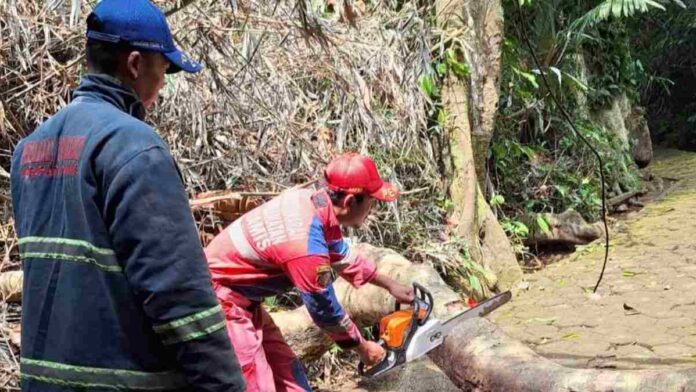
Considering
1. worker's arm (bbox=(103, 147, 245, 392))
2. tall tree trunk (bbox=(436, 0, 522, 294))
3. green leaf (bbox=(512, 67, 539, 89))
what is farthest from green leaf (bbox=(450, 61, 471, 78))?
worker's arm (bbox=(103, 147, 245, 392))

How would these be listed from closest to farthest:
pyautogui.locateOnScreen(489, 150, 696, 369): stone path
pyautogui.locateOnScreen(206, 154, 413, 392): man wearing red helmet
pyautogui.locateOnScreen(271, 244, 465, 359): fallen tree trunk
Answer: pyautogui.locateOnScreen(206, 154, 413, 392): man wearing red helmet → pyautogui.locateOnScreen(271, 244, 465, 359): fallen tree trunk → pyautogui.locateOnScreen(489, 150, 696, 369): stone path

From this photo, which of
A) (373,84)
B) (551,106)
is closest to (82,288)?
(373,84)

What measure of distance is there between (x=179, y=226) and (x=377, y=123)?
173 inches

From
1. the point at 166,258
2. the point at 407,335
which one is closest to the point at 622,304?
the point at 407,335

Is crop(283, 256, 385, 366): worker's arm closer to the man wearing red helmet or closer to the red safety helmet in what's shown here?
the man wearing red helmet

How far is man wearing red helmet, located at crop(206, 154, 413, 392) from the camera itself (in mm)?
2811

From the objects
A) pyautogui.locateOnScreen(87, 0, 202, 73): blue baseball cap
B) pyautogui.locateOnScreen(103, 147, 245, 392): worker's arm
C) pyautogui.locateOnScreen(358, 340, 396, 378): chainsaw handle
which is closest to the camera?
pyautogui.locateOnScreen(103, 147, 245, 392): worker's arm

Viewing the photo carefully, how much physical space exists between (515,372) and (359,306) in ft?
4.51

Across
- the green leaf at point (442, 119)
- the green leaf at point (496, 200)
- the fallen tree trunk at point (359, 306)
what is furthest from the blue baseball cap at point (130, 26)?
the green leaf at point (496, 200)

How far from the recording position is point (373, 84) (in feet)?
20.4

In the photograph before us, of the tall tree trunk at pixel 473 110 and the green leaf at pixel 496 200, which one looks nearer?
the tall tree trunk at pixel 473 110

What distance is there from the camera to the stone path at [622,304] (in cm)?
502

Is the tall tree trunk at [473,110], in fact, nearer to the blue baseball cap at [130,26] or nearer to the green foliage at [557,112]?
the green foliage at [557,112]

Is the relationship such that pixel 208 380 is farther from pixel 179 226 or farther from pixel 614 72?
pixel 614 72
